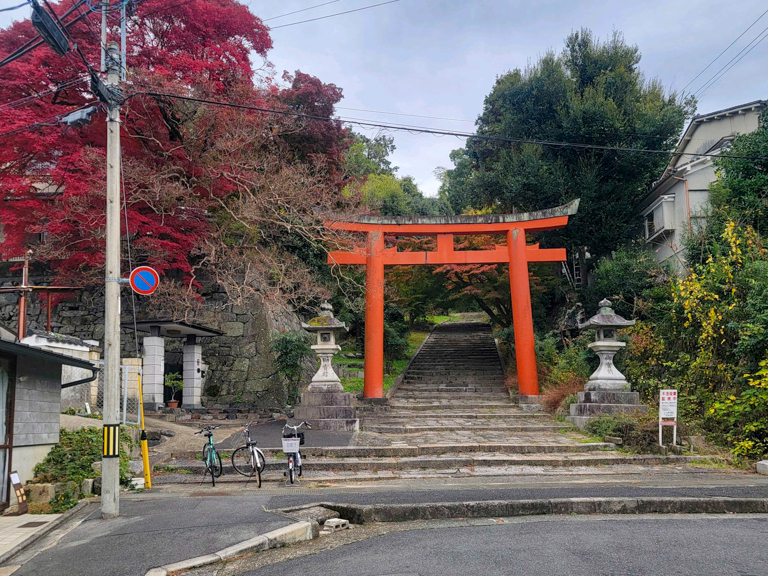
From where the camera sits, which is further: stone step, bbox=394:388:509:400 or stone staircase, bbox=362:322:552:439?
stone step, bbox=394:388:509:400

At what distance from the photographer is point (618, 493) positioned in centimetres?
773

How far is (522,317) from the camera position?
1759cm

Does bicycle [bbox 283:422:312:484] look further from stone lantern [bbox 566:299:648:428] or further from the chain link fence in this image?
stone lantern [bbox 566:299:648:428]

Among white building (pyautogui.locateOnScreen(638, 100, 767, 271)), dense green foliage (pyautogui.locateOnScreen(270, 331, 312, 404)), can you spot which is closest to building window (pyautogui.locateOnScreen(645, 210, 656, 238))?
white building (pyautogui.locateOnScreen(638, 100, 767, 271))

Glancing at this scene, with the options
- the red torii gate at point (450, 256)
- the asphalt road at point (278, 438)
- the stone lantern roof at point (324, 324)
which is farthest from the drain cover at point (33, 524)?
the red torii gate at point (450, 256)

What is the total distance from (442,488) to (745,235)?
10107 millimetres

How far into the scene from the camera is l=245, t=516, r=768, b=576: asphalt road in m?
4.78

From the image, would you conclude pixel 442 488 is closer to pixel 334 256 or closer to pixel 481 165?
pixel 334 256

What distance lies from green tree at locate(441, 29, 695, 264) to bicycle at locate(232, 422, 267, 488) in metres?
15.1

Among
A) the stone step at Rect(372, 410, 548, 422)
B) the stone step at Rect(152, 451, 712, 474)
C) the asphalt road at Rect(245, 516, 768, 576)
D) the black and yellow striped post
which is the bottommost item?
the stone step at Rect(152, 451, 712, 474)

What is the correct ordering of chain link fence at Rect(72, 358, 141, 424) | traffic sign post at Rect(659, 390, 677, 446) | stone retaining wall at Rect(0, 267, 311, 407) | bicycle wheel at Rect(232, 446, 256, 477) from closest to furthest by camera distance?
bicycle wheel at Rect(232, 446, 256, 477) → traffic sign post at Rect(659, 390, 677, 446) → chain link fence at Rect(72, 358, 141, 424) → stone retaining wall at Rect(0, 267, 311, 407)

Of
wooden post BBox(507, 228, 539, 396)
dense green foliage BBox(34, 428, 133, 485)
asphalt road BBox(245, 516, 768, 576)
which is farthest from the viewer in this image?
wooden post BBox(507, 228, 539, 396)

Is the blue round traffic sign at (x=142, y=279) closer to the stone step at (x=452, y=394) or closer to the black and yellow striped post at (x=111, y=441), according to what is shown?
the black and yellow striped post at (x=111, y=441)

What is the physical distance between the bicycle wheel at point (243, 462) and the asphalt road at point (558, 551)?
440 centimetres
